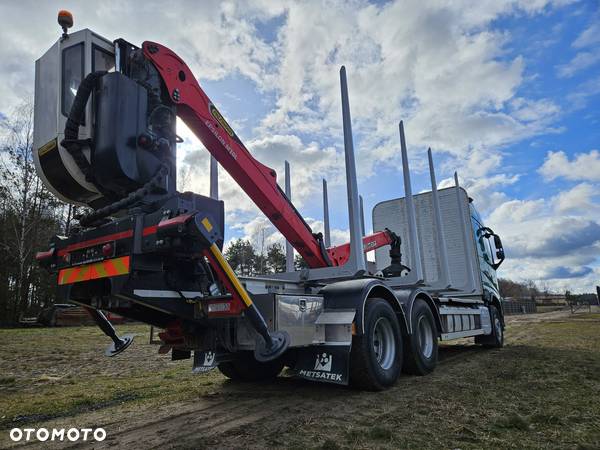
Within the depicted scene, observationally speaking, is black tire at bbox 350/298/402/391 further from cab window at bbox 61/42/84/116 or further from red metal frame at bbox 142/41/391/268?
cab window at bbox 61/42/84/116

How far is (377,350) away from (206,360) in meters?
2.19

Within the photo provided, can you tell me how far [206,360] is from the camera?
4289 mm

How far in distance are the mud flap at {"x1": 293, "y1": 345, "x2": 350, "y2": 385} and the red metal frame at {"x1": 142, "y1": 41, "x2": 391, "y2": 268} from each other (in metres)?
1.84

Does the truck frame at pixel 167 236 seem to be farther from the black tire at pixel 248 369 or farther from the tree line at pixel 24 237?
the tree line at pixel 24 237

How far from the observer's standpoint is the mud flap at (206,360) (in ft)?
13.9

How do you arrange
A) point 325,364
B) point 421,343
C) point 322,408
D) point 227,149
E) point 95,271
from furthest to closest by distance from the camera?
point 421,343 → point 227,149 → point 325,364 → point 322,408 → point 95,271

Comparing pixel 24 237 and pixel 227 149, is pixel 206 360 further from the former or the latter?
pixel 24 237

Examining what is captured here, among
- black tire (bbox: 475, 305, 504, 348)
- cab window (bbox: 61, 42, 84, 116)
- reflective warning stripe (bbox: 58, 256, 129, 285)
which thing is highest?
cab window (bbox: 61, 42, 84, 116)

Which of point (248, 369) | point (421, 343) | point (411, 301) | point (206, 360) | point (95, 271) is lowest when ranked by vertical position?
point (248, 369)

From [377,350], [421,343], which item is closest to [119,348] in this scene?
[377,350]

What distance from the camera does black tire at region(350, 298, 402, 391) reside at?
15.6 feet

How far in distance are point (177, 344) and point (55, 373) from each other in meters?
4.07

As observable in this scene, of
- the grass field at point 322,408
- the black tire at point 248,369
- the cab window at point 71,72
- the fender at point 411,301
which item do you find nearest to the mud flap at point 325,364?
the grass field at point 322,408

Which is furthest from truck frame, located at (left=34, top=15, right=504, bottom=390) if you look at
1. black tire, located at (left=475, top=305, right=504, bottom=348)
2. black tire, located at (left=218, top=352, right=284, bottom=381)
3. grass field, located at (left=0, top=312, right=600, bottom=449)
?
black tire, located at (left=475, top=305, right=504, bottom=348)
